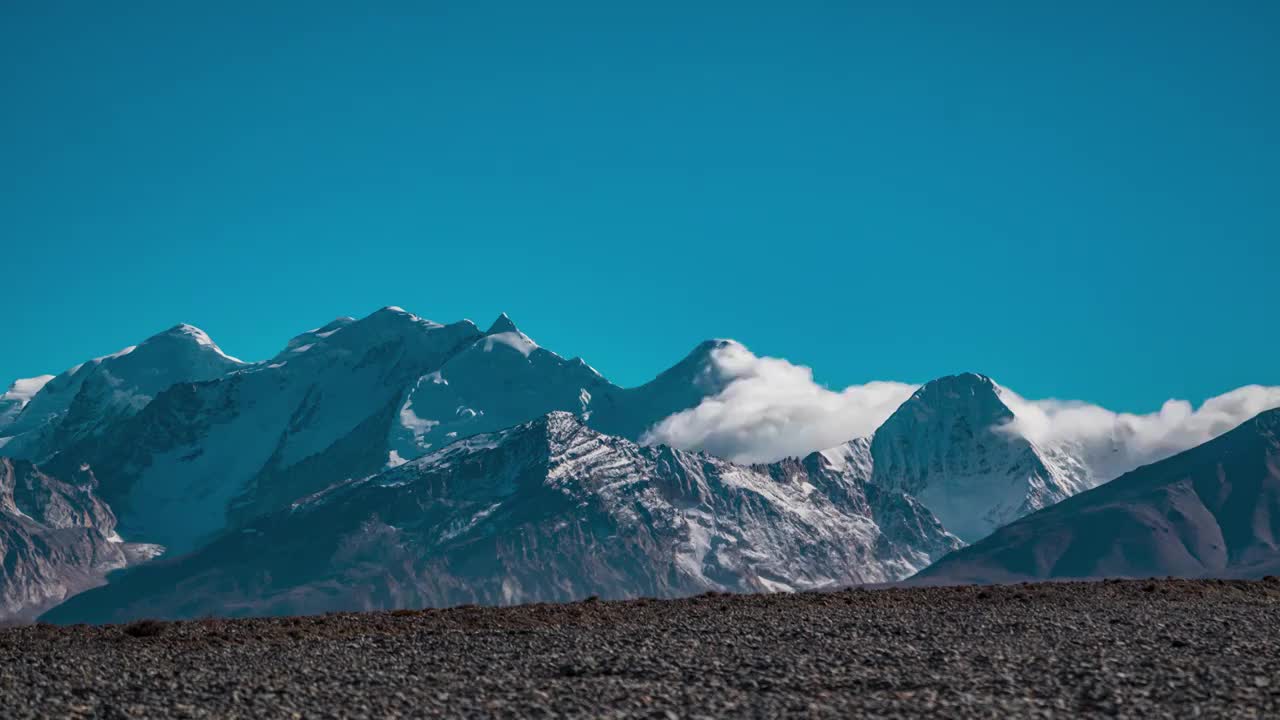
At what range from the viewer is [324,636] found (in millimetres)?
56844

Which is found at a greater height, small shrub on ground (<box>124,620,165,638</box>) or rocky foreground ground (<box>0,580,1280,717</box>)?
small shrub on ground (<box>124,620,165,638</box>)

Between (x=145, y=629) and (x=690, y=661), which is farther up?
(x=145, y=629)

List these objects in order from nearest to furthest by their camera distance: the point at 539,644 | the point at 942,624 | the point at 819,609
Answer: the point at 539,644
the point at 942,624
the point at 819,609

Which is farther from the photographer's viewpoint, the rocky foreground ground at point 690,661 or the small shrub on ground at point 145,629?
the small shrub on ground at point 145,629

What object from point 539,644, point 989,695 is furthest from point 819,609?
point 989,695

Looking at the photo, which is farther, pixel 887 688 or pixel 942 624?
pixel 942 624

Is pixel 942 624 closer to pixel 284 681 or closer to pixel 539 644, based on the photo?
pixel 539 644

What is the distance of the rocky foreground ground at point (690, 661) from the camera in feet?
127

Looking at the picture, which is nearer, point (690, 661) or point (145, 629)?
point (690, 661)

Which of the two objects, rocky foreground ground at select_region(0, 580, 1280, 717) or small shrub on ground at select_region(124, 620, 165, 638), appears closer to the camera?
rocky foreground ground at select_region(0, 580, 1280, 717)

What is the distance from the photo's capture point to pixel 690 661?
152ft

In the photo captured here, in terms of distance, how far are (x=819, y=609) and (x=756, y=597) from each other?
841 cm

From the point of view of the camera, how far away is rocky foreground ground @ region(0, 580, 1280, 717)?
38.8m

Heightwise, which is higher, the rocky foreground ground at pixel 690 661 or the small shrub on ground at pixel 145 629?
the small shrub on ground at pixel 145 629
